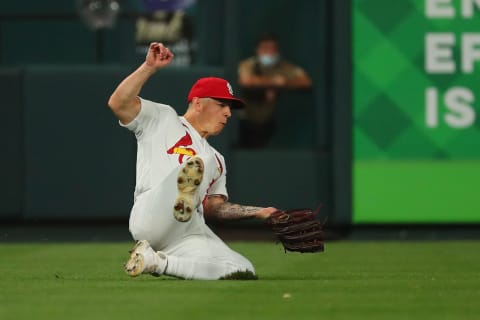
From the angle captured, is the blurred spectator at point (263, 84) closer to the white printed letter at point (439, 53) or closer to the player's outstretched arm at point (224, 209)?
the white printed letter at point (439, 53)

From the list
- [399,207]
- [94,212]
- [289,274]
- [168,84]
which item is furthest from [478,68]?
[289,274]

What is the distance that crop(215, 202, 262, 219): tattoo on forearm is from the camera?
855cm

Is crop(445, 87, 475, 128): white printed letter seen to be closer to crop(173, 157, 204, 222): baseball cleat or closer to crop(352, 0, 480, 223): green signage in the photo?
crop(352, 0, 480, 223): green signage

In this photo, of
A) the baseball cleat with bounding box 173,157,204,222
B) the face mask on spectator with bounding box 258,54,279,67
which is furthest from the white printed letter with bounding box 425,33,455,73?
the baseball cleat with bounding box 173,157,204,222

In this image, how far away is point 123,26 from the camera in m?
19.7

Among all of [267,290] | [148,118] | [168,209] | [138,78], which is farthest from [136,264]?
[138,78]

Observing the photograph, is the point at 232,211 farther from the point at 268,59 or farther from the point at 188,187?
the point at 268,59

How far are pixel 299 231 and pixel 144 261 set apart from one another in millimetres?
1091

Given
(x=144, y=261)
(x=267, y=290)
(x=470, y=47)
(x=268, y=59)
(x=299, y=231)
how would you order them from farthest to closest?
(x=268, y=59)
(x=470, y=47)
(x=299, y=231)
(x=144, y=261)
(x=267, y=290)

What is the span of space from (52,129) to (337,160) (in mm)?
3242

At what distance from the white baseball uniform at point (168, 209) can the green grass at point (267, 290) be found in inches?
6.8

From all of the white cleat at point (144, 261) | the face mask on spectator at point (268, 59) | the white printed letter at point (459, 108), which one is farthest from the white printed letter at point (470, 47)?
the white cleat at point (144, 261)

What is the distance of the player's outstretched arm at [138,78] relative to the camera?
27.0 ft

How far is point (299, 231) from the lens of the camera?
28.0 feet
